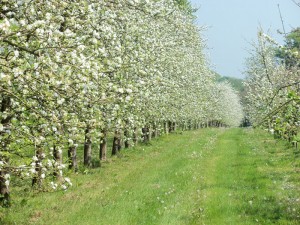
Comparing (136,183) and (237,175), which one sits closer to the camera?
(136,183)

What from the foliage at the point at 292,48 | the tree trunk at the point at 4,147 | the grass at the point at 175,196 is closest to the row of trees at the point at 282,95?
the foliage at the point at 292,48

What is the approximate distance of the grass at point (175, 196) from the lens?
1367 cm

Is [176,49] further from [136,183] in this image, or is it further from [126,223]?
[126,223]

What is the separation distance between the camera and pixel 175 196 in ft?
53.7

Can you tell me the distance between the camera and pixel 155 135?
46.6m

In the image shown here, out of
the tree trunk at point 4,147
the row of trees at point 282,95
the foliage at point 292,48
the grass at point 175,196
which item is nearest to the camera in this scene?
the tree trunk at point 4,147

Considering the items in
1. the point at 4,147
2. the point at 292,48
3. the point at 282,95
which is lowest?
the point at 4,147

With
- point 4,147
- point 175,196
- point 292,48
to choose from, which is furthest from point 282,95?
point 4,147

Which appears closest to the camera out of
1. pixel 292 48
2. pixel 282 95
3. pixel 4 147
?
pixel 4 147

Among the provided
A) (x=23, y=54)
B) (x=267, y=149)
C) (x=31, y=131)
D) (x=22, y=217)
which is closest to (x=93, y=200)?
(x=22, y=217)

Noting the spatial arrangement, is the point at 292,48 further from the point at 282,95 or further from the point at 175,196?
the point at 175,196

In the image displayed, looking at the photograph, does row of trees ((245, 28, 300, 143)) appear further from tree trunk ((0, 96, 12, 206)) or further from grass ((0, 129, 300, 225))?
tree trunk ((0, 96, 12, 206))

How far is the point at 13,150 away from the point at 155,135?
36.9 metres

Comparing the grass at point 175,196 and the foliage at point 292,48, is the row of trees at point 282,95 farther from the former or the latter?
the grass at point 175,196
